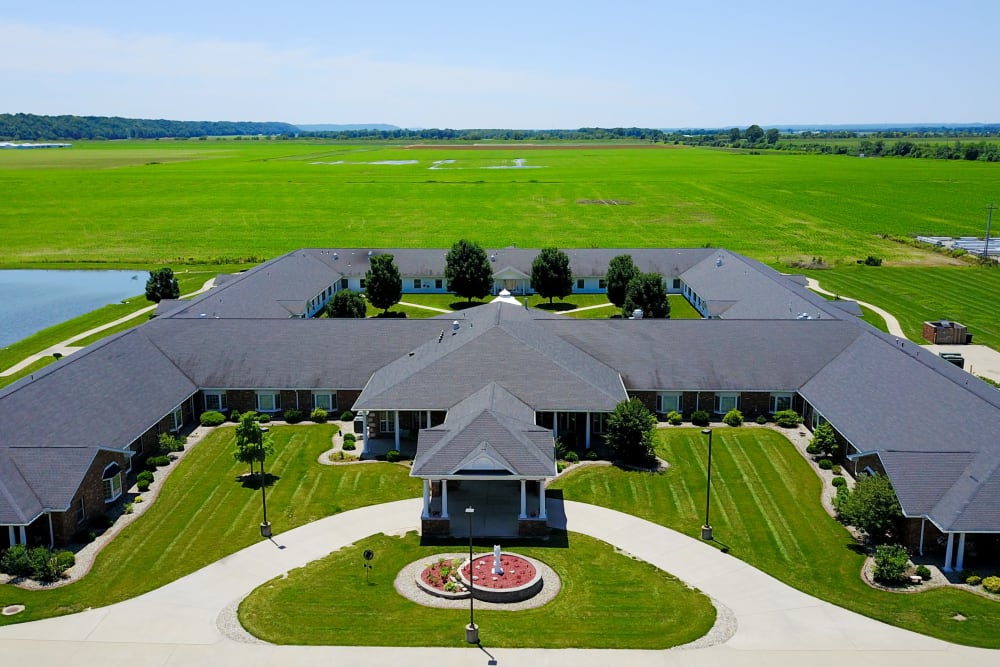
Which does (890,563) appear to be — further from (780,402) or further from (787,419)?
(780,402)

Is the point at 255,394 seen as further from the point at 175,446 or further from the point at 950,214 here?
the point at 950,214

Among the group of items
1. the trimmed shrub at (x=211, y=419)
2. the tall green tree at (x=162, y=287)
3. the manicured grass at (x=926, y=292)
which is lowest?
the trimmed shrub at (x=211, y=419)

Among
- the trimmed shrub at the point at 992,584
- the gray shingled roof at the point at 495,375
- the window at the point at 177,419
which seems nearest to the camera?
the trimmed shrub at the point at 992,584

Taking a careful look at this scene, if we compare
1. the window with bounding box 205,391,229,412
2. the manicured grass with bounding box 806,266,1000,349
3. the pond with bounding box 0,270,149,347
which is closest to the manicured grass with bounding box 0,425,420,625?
the window with bounding box 205,391,229,412

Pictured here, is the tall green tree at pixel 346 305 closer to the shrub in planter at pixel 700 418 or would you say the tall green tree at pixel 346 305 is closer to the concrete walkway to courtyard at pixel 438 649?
the shrub in planter at pixel 700 418

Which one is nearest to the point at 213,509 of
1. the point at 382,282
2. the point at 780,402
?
the point at 780,402

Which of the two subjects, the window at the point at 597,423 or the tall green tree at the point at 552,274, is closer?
the window at the point at 597,423

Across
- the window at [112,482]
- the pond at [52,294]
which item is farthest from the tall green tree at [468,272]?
the window at [112,482]
